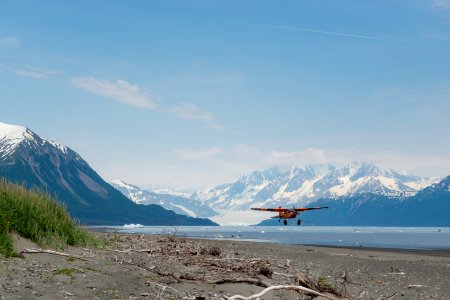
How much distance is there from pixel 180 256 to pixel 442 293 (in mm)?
11364

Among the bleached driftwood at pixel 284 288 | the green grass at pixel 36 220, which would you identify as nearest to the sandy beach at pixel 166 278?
the bleached driftwood at pixel 284 288

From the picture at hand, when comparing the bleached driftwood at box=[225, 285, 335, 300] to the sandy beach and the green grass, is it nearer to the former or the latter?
the sandy beach

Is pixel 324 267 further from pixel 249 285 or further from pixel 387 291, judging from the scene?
pixel 249 285

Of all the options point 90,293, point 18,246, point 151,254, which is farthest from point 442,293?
point 18,246

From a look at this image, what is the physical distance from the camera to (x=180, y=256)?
25203 mm

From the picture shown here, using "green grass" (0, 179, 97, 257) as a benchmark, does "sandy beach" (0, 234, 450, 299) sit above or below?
below

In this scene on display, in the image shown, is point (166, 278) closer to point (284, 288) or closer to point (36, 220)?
point (284, 288)

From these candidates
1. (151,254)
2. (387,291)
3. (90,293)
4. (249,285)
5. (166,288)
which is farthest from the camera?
(151,254)

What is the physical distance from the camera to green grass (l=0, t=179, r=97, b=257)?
21.8 m

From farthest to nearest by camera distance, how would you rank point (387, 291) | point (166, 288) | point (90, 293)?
point (387, 291) → point (166, 288) → point (90, 293)

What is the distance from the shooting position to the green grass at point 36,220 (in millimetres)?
21791

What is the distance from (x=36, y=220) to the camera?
76.4ft

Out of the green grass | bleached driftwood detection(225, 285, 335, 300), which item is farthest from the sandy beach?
the green grass

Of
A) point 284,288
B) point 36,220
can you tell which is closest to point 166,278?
point 284,288
